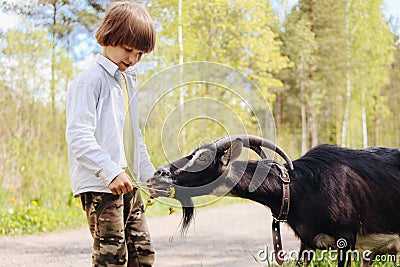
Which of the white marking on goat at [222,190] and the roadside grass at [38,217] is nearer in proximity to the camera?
the white marking on goat at [222,190]

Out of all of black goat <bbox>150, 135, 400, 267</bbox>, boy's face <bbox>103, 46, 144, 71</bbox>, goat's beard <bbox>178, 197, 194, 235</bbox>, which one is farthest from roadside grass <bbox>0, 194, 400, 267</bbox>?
boy's face <bbox>103, 46, 144, 71</bbox>

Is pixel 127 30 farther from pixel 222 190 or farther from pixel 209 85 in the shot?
pixel 209 85

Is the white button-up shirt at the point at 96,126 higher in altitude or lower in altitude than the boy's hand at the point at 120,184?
higher

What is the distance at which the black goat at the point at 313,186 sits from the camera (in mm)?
3568

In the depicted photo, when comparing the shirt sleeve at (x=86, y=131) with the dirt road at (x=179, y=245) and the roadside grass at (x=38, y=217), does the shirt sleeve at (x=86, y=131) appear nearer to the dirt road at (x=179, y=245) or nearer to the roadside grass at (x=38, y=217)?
the dirt road at (x=179, y=245)

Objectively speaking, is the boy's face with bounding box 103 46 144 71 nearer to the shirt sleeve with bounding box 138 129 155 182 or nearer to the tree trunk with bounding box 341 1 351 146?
the shirt sleeve with bounding box 138 129 155 182

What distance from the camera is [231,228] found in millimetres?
8109

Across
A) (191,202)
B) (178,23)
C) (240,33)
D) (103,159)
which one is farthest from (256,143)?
(240,33)

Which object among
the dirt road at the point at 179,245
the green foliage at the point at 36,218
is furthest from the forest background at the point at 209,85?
the dirt road at the point at 179,245

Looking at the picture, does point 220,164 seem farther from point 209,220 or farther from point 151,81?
point 209,220

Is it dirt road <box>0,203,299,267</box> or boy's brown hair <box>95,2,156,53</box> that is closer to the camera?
boy's brown hair <box>95,2,156,53</box>

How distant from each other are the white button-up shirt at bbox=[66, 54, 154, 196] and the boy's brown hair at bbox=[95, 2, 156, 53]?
13 cm

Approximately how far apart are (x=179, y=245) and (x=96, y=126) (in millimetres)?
3915

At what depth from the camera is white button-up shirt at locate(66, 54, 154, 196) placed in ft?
9.27
